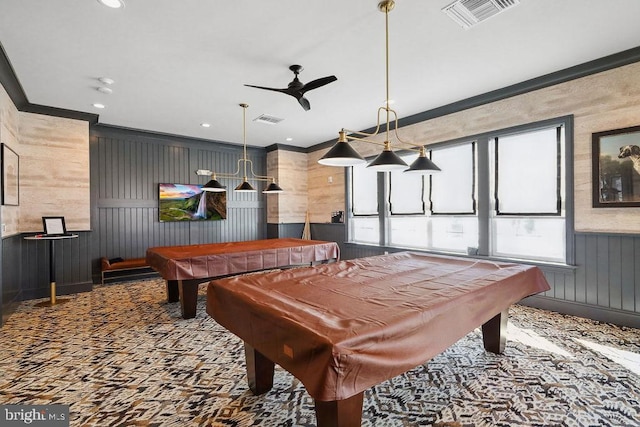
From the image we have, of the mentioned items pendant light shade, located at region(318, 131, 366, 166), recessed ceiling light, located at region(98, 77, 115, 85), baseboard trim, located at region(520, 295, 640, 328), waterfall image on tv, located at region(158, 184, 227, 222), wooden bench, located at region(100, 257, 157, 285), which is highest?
recessed ceiling light, located at region(98, 77, 115, 85)

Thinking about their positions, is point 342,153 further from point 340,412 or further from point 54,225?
point 54,225

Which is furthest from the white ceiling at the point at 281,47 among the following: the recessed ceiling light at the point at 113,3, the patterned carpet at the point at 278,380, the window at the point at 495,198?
the patterned carpet at the point at 278,380

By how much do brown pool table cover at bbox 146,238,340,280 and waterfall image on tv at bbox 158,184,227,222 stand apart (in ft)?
7.38

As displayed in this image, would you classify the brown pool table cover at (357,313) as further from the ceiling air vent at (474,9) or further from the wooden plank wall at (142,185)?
the wooden plank wall at (142,185)

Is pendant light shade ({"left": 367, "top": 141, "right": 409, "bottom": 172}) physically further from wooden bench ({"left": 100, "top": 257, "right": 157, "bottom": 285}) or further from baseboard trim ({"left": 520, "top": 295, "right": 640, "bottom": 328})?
wooden bench ({"left": 100, "top": 257, "right": 157, "bottom": 285})

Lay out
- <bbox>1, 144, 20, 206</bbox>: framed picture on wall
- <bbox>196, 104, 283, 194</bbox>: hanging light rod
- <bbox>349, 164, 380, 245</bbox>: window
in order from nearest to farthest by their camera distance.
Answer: <bbox>1, 144, 20, 206</bbox>: framed picture on wall
<bbox>196, 104, 283, 194</bbox>: hanging light rod
<bbox>349, 164, 380, 245</bbox>: window

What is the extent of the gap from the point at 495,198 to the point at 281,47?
12.1 ft

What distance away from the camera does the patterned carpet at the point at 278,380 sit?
203cm

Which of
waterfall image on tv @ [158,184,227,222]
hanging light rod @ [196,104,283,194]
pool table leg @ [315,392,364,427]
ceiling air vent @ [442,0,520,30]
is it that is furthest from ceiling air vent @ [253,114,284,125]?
pool table leg @ [315,392,364,427]

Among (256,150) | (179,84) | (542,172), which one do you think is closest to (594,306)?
(542,172)

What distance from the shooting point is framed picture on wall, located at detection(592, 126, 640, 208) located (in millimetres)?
3377

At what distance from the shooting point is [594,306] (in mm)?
3691

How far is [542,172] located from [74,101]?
22.4 feet

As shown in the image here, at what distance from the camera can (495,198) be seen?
15.2ft
